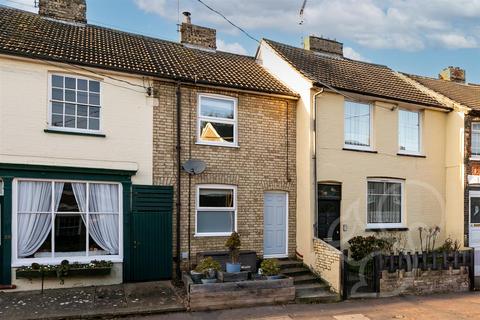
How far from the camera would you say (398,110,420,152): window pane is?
16203mm

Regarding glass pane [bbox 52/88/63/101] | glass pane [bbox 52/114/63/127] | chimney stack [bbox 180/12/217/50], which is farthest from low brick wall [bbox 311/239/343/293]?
chimney stack [bbox 180/12/217/50]

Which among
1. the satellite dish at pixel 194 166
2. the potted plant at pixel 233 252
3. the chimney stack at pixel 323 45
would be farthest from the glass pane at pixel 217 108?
the chimney stack at pixel 323 45

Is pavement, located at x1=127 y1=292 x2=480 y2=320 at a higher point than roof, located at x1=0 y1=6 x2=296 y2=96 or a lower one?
lower

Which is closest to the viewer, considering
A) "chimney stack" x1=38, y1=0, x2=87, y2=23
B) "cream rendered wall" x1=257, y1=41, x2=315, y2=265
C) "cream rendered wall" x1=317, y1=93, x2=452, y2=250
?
"cream rendered wall" x1=257, y1=41, x2=315, y2=265

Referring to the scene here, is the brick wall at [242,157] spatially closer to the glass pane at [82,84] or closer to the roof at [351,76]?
the roof at [351,76]

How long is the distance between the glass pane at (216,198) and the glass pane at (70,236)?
338cm

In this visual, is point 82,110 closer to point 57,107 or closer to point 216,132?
point 57,107

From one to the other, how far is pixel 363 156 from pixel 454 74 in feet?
36.9

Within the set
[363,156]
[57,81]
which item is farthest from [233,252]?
[57,81]

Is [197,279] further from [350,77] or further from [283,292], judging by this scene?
[350,77]

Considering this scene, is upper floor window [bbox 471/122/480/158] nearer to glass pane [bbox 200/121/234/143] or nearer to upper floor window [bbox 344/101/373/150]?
upper floor window [bbox 344/101/373/150]

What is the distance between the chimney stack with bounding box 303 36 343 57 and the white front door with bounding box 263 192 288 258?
325 inches

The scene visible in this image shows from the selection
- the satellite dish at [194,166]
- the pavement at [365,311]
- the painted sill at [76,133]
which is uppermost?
the painted sill at [76,133]

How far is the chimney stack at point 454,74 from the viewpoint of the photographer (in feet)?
74.7
